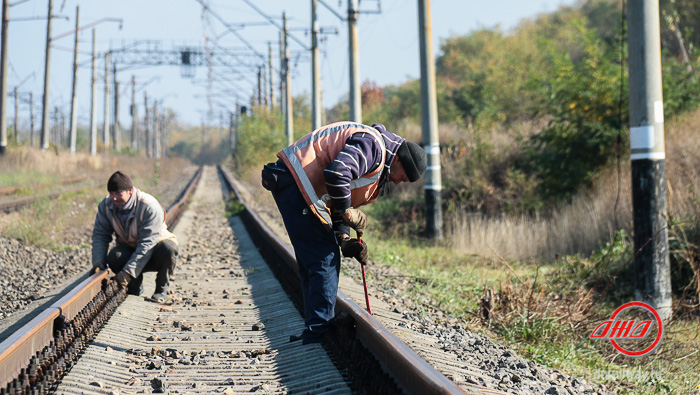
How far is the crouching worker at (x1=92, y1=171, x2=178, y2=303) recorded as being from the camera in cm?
693

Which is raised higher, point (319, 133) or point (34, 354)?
point (319, 133)

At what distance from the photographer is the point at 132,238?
721cm

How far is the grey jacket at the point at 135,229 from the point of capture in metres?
6.97

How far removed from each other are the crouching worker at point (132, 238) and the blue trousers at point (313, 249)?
2245 millimetres

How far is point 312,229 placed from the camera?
5.04 meters

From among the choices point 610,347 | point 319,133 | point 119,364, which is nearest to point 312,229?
point 319,133

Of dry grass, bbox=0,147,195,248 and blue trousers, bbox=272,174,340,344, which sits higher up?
dry grass, bbox=0,147,195,248

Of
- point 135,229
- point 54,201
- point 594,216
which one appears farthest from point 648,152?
point 54,201

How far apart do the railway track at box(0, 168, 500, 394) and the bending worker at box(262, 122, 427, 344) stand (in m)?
0.42

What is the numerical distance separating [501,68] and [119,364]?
87.6 ft

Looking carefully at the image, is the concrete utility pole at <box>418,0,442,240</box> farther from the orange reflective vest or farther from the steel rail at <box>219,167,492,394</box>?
the orange reflective vest

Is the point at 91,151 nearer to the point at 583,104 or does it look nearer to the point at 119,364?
the point at 583,104

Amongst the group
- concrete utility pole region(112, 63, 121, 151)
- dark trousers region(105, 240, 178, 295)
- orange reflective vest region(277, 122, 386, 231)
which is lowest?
dark trousers region(105, 240, 178, 295)

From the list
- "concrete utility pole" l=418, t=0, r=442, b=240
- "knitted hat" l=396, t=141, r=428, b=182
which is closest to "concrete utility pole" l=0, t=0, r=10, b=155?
"concrete utility pole" l=418, t=0, r=442, b=240
